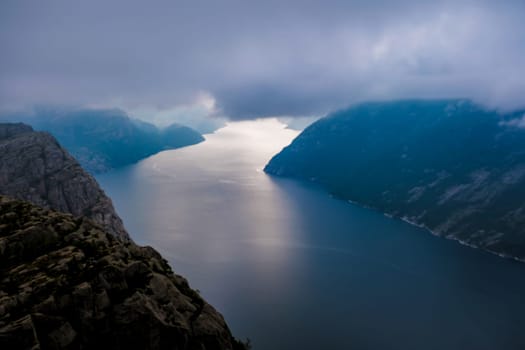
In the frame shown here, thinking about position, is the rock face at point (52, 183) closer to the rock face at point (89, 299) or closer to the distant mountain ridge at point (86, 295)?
the distant mountain ridge at point (86, 295)

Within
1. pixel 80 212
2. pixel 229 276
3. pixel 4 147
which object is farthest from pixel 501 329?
pixel 4 147

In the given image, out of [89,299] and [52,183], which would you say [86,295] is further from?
[52,183]

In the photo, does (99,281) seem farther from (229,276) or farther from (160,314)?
(229,276)

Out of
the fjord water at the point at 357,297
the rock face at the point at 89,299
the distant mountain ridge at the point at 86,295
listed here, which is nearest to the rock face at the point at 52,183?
the fjord water at the point at 357,297

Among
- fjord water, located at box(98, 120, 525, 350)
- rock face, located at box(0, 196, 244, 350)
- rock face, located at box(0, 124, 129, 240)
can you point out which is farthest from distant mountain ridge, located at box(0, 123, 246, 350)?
rock face, located at box(0, 124, 129, 240)

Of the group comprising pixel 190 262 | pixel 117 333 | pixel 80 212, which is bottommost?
pixel 190 262

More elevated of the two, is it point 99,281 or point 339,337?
point 99,281

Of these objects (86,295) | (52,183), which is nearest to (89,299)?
(86,295)

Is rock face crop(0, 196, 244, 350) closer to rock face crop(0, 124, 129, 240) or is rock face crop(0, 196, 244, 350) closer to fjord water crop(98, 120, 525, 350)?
fjord water crop(98, 120, 525, 350)
